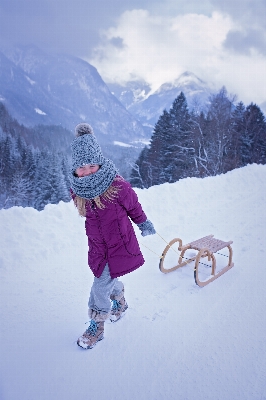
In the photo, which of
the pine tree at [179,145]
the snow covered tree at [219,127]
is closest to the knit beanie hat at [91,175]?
the snow covered tree at [219,127]

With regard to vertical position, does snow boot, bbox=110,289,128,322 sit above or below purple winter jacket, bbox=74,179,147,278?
below

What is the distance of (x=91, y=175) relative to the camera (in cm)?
231

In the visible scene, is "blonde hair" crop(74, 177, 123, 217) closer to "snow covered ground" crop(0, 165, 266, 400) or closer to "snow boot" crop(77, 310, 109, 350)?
"snow boot" crop(77, 310, 109, 350)

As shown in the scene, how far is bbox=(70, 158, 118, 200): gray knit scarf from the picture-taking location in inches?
91.0

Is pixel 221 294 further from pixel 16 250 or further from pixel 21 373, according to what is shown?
pixel 16 250

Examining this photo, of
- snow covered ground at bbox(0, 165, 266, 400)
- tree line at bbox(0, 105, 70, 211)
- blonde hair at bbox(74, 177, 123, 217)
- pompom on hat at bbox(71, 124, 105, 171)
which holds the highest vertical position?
tree line at bbox(0, 105, 70, 211)

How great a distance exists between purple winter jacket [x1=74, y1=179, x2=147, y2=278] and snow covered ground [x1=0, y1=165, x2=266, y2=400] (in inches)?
36.2

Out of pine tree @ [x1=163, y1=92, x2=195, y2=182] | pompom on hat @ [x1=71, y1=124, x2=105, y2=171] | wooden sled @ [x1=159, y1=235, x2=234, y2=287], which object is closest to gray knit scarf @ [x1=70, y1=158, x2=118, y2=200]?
pompom on hat @ [x1=71, y1=124, x2=105, y2=171]

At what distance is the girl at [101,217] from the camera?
2.33 m

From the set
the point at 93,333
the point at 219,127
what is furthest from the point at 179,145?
the point at 93,333

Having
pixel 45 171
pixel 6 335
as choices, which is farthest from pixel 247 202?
pixel 45 171

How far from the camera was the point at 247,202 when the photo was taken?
786cm

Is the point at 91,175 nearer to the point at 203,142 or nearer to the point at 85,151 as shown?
the point at 85,151

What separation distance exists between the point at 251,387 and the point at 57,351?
1.96m
